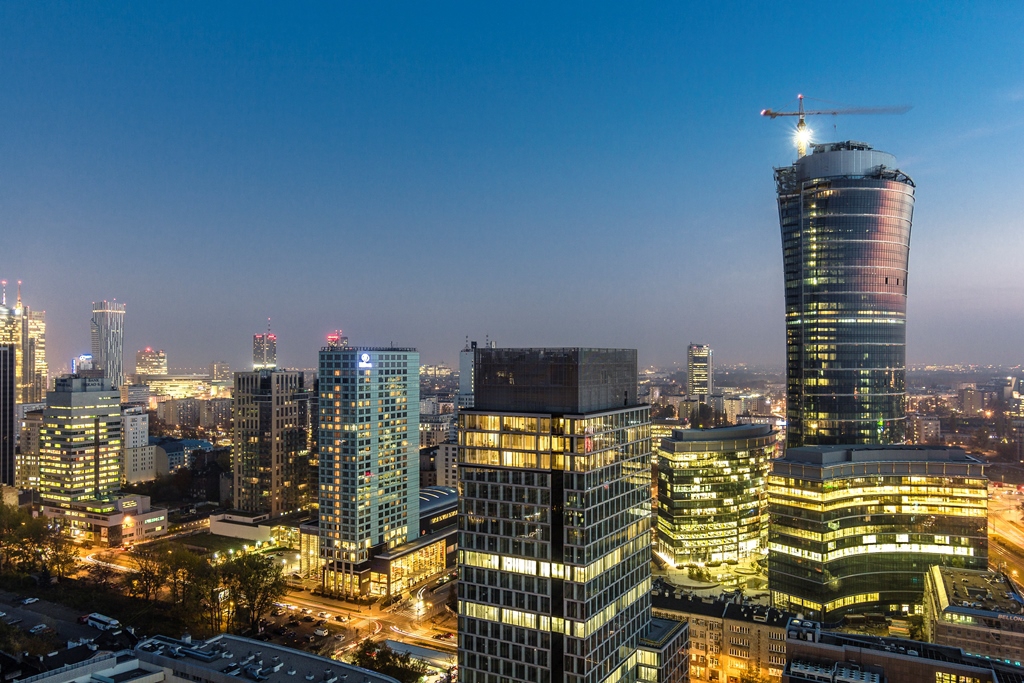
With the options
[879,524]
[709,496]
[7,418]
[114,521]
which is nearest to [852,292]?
[709,496]

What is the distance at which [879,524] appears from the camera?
305 feet

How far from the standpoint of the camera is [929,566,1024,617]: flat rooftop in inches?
2756

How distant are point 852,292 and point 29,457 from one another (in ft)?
654

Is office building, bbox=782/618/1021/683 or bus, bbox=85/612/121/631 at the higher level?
office building, bbox=782/618/1021/683

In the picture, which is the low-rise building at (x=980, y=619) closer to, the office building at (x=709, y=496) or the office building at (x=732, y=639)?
the office building at (x=732, y=639)

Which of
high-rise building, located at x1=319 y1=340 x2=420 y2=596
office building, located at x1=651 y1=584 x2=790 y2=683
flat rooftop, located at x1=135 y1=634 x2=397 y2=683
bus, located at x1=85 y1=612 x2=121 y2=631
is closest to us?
flat rooftop, located at x1=135 y1=634 x2=397 y2=683

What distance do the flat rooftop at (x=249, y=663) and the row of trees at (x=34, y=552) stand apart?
56633 mm

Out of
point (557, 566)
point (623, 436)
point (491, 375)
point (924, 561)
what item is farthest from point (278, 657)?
point (924, 561)

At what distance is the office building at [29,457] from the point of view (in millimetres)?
168712

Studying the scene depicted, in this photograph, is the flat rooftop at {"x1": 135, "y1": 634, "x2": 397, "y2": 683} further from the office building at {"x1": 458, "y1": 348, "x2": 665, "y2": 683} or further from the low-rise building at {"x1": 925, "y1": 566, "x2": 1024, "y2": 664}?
the low-rise building at {"x1": 925, "y1": 566, "x2": 1024, "y2": 664}

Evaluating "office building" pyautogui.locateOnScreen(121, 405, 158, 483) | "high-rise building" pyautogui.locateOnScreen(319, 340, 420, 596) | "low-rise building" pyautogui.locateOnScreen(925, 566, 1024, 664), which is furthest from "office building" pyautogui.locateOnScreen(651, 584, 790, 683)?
"office building" pyautogui.locateOnScreen(121, 405, 158, 483)

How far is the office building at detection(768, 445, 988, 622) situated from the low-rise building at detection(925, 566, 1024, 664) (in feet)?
45.5

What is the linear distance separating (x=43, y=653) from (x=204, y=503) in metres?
98.3

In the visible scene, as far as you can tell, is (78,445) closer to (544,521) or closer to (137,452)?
(137,452)
